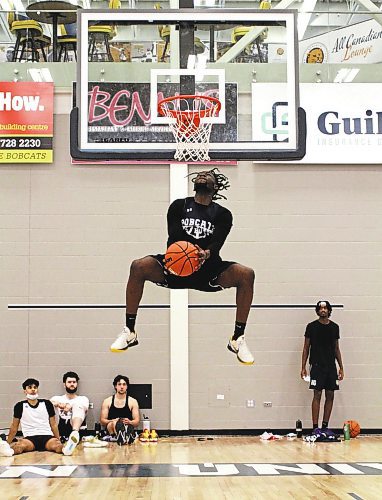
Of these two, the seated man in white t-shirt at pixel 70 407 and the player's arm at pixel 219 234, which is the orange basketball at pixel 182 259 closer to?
the player's arm at pixel 219 234

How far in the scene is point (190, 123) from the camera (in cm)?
748

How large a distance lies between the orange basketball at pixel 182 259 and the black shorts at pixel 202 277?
26cm

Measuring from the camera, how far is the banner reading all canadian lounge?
11.9 m

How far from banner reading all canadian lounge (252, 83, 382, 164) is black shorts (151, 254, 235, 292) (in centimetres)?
553

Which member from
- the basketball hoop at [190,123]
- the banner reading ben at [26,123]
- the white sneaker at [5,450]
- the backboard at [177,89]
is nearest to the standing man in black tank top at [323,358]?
the white sneaker at [5,450]

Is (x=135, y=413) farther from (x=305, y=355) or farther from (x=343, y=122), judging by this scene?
(x=343, y=122)

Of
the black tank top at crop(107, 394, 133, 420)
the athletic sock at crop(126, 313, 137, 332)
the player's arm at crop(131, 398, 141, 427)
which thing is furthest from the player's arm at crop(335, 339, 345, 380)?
the athletic sock at crop(126, 313, 137, 332)

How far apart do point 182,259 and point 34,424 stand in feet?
15.9

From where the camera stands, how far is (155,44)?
8867mm

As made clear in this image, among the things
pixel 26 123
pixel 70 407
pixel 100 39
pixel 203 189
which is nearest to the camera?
pixel 203 189

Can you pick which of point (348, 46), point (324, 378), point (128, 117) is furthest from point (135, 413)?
point (348, 46)

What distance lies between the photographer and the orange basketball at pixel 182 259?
6387 millimetres

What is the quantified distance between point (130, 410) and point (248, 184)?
3.68 metres

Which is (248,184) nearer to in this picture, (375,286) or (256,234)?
(256,234)
